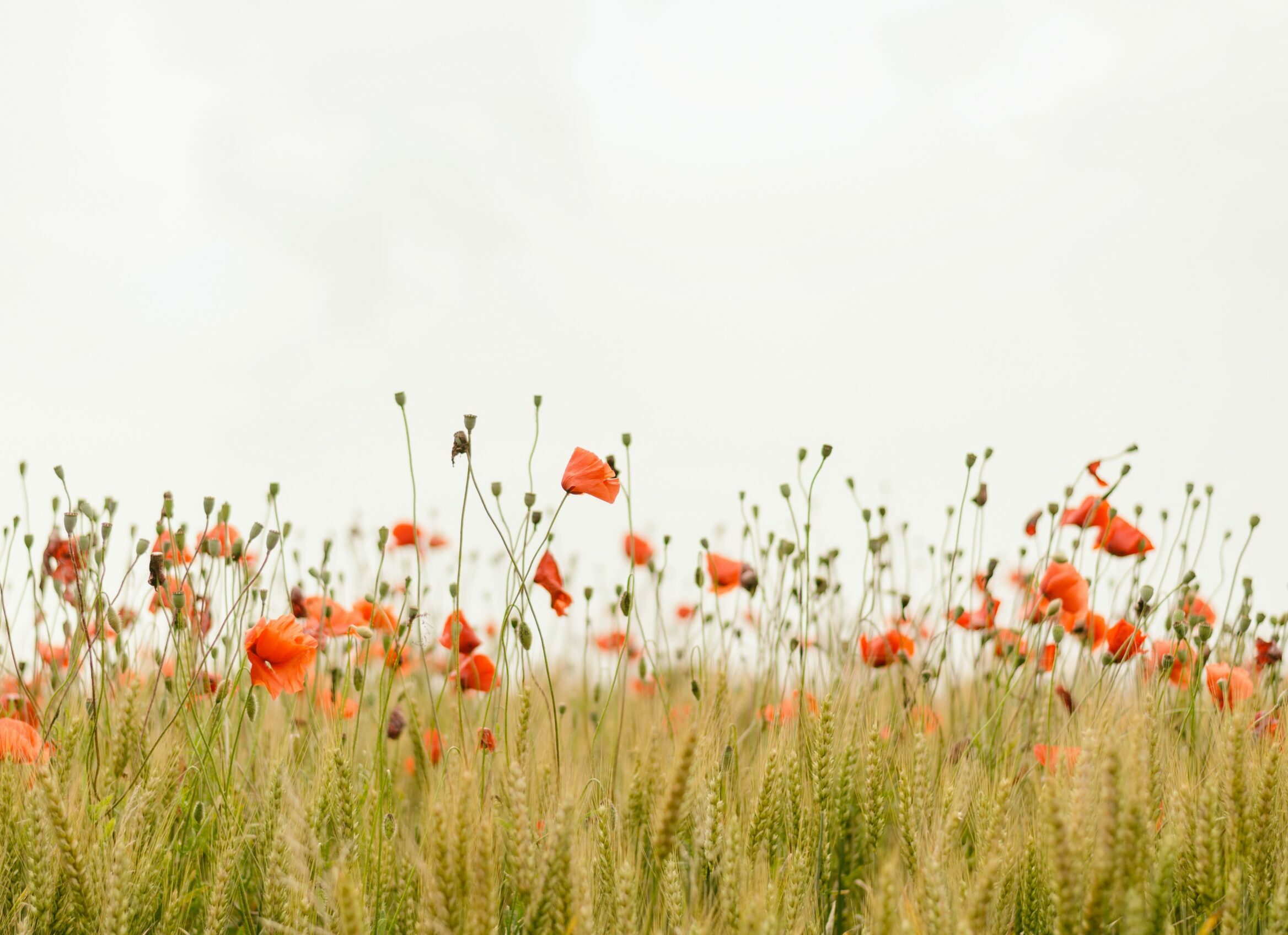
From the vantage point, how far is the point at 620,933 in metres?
1.69

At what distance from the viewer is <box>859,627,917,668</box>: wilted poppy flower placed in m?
3.06

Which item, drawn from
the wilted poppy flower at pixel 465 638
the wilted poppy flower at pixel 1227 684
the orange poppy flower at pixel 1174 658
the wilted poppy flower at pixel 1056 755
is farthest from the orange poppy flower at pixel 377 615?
the wilted poppy flower at pixel 1227 684

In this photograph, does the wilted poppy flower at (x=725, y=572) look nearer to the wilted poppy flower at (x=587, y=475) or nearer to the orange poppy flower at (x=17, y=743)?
the wilted poppy flower at (x=587, y=475)

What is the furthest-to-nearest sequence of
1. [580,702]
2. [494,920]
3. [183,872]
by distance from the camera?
[580,702] < [183,872] < [494,920]

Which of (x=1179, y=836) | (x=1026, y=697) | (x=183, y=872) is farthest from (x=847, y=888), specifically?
(x=183, y=872)

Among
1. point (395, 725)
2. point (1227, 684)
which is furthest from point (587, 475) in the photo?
point (1227, 684)

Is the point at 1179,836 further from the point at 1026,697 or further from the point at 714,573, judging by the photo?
the point at 714,573

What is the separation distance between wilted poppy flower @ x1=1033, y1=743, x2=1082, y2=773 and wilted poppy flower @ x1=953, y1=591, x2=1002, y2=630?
1.91 ft

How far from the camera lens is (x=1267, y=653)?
2945 millimetres

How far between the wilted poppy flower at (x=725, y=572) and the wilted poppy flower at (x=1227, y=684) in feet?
4.31

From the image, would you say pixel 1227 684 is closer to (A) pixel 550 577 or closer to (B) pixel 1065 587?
(B) pixel 1065 587

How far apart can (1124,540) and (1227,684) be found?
1.72 feet

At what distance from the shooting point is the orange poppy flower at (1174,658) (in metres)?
2.58

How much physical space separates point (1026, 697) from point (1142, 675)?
684mm
